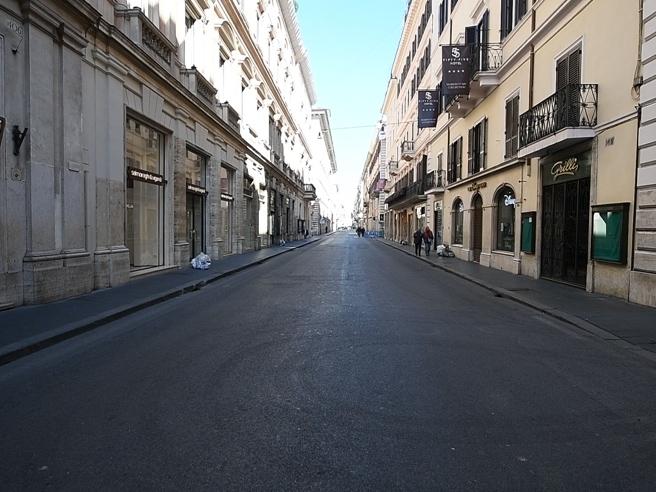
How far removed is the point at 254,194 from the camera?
2638 centimetres

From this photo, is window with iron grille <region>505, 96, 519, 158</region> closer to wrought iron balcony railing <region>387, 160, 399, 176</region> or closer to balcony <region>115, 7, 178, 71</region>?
balcony <region>115, 7, 178, 71</region>

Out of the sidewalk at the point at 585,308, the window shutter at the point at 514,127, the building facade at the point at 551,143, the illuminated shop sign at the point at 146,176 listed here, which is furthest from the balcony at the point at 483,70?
the illuminated shop sign at the point at 146,176

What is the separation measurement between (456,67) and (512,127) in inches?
156

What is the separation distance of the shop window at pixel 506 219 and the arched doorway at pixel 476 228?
265 centimetres

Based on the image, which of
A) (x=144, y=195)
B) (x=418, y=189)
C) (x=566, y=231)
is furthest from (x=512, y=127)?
(x=418, y=189)

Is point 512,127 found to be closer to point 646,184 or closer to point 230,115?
point 646,184

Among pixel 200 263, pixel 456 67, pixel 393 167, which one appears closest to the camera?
pixel 200 263

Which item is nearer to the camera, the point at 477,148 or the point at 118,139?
the point at 118,139

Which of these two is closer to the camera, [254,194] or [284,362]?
[284,362]

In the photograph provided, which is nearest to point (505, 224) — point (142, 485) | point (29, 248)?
point (29, 248)

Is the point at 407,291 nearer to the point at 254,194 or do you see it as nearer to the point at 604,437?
the point at 604,437

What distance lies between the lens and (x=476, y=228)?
805 inches

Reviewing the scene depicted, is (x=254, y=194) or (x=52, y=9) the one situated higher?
(x=52, y=9)

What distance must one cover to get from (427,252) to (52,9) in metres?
18.8
